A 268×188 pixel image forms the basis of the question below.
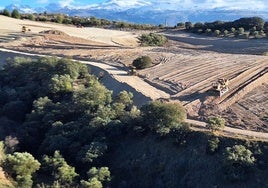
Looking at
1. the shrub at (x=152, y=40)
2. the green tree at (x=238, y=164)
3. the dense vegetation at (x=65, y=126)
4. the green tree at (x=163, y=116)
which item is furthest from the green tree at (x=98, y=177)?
the shrub at (x=152, y=40)

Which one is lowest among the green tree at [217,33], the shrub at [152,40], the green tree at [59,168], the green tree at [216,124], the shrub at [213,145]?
the green tree at [59,168]

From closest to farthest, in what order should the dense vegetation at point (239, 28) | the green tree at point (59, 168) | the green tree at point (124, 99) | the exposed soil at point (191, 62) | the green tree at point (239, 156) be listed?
the green tree at point (239, 156) → the green tree at point (59, 168) → the exposed soil at point (191, 62) → the green tree at point (124, 99) → the dense vegetation at point (239, 28)

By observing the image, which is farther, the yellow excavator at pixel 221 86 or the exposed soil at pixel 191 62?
the yellow excavator at pixel 221 86

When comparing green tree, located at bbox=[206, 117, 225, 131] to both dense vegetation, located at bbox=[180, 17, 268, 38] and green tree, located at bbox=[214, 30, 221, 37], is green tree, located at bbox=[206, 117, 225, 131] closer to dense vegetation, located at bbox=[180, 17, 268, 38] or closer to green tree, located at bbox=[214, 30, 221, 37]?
dense vegetation, located at bbox=[180, 17, 268, 38]

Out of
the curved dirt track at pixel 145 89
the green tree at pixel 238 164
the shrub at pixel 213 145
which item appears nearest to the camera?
the green tree at pixel 238 164

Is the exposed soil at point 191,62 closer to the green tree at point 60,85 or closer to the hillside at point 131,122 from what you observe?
the hillside at point 131,122

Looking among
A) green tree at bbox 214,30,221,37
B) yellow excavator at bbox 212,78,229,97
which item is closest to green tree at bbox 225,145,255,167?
yellow excavator at bbox 212,78,229,97

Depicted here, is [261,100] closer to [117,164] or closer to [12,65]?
[117,164]
